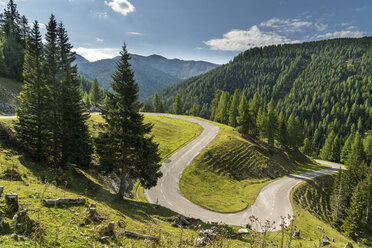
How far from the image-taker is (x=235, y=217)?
3016cm

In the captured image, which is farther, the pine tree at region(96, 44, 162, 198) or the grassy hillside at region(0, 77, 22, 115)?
the grassy hillside at region(0, 77, 22, 115)

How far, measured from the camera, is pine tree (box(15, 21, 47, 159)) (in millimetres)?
22578

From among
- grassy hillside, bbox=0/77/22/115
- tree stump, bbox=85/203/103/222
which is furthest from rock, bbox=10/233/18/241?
grassy hillside, bbox=0/77/22/115

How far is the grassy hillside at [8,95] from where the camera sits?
46559mm

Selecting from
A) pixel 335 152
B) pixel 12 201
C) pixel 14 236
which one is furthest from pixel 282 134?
pixel 14 236

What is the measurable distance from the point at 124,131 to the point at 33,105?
11.7 metres

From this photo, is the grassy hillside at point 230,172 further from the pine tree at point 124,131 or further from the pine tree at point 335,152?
the pine tree at point 335,152

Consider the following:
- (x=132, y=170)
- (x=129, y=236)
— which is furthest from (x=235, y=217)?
(x=129, y=236)

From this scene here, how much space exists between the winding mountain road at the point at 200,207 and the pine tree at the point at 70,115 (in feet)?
41.9

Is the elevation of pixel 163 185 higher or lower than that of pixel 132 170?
lower

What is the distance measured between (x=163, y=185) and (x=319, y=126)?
188m

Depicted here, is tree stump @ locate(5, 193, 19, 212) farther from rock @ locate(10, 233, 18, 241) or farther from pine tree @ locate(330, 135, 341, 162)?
pine tree @ locate(330, 135, 341, 162)

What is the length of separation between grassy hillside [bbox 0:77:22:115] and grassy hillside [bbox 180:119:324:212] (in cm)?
4434

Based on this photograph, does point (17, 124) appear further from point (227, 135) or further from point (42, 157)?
point (227, 135)
